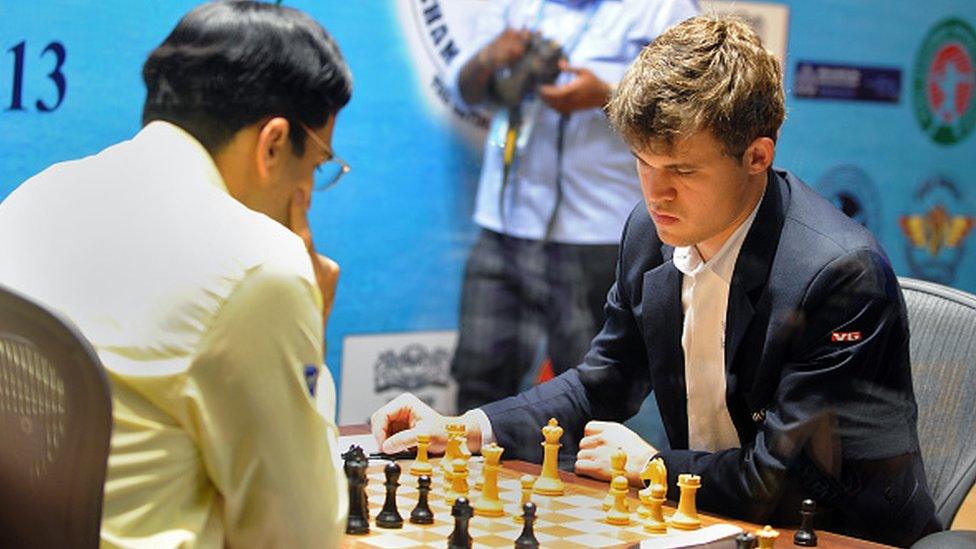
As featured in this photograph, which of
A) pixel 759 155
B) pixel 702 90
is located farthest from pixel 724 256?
pixel 702 90

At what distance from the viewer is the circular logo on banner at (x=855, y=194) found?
10.8 ft

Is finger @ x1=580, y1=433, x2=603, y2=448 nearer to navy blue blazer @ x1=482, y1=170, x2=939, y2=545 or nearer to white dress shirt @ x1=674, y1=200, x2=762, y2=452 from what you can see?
navy blue blazer @ x1=482, y1=170, x2=939, y2=545

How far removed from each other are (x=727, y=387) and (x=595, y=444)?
21 cm

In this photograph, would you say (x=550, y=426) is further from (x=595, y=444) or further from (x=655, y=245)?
(x=655, y=245)

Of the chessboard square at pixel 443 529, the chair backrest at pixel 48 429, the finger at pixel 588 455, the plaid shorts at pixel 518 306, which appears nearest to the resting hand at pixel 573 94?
the plaid shorts at pixel 518 306

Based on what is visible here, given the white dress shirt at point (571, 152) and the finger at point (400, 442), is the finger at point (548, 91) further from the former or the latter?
the finger at point (400, 442)

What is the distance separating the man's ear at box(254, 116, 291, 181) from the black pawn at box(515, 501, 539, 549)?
535 mm

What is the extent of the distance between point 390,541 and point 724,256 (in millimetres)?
685

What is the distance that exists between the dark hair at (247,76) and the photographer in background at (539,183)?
3.26 ft

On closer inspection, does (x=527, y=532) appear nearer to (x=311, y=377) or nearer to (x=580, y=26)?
(x=311, y=377)

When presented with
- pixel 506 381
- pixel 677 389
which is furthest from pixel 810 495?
pixel 506 381

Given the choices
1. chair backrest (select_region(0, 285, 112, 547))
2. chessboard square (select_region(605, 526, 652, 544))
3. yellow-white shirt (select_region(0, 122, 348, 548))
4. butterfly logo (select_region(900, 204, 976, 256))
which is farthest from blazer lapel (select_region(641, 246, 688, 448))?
butterfly logo (select_region(900, 204, 976, 256))

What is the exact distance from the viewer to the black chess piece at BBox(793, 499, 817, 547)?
1843 millimetres

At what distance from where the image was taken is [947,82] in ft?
11.7
